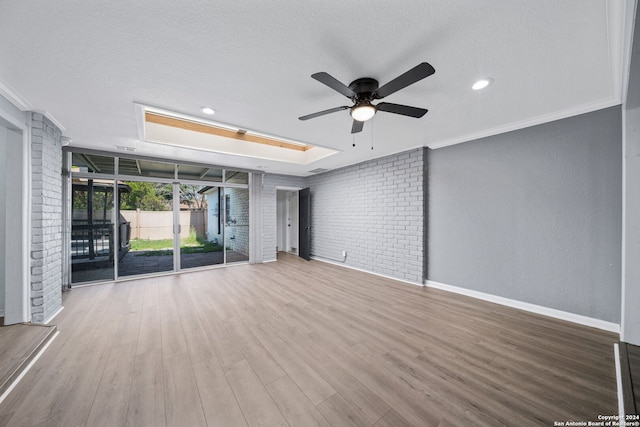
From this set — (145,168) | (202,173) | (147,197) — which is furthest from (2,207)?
(202,173)

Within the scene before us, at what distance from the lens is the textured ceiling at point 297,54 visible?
1.37m

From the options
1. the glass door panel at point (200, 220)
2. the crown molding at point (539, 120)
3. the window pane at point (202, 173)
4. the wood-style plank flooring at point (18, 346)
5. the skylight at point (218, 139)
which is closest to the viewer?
the wood-style plank flooring at point (18, 346)

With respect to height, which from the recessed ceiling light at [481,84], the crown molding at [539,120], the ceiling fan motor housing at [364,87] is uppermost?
the recessed ceiling light at [481,84]

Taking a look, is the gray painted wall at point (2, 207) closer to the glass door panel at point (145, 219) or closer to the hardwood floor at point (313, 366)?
the hardwood floor at point (313, 366)

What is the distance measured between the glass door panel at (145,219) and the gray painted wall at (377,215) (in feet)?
12.6

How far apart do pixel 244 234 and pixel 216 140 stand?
2.85 metres

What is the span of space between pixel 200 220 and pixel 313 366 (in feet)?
15.9

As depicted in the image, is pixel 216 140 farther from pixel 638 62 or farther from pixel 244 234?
pixel 638 62

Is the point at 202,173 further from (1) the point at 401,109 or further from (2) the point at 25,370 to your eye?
(1) the point at 401,109

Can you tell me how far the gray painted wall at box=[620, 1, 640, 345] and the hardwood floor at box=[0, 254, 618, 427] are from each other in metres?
0.37

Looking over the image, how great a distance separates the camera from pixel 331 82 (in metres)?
1.71

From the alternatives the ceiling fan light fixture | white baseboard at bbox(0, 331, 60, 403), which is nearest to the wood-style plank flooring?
white baseboard at bbox(0, 331, 60, 403)

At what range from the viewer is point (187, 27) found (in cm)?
148

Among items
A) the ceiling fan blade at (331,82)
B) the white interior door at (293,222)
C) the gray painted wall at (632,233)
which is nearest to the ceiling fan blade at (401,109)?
the ceiling fan blade at (331,82)
